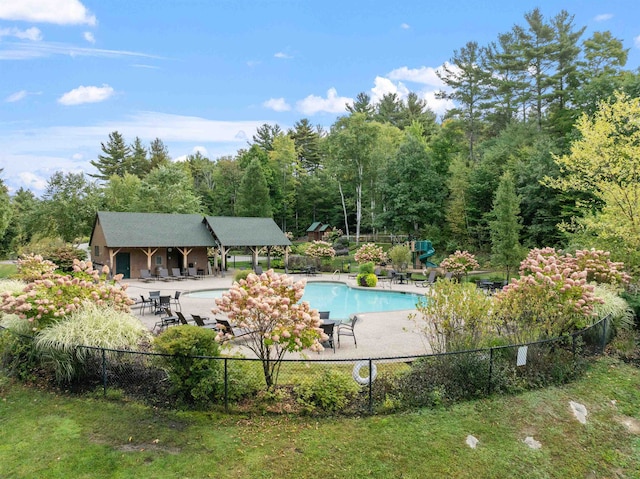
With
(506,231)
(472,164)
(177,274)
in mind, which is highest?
(472,164)

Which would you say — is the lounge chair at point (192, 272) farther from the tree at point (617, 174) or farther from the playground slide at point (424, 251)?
the tree at point (617, 174)

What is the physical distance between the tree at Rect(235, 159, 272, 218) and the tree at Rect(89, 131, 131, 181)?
26.7 meters

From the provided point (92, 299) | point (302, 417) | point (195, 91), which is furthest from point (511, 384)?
point (195, 91)

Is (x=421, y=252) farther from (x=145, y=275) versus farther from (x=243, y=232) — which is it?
(x=145, y=275)

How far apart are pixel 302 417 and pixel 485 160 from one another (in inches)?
1172

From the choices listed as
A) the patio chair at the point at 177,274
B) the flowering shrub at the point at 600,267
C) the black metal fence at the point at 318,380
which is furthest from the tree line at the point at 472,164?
the black metal fence at the point at 318,380

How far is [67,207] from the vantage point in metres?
31.6

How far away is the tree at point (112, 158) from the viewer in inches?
2341

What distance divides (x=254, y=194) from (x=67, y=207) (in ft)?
54.9

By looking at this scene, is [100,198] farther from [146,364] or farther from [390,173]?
[146,364]

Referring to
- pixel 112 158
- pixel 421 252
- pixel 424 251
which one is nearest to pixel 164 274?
pixel 421 252

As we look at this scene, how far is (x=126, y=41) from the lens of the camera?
621 inches

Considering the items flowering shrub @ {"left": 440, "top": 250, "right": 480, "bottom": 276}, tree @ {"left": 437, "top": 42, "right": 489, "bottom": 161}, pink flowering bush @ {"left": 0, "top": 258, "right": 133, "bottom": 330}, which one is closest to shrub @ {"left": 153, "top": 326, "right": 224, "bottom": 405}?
pink flowering bush @ {"left": 0, "top": 258, "right": 133, "bottom": 330}

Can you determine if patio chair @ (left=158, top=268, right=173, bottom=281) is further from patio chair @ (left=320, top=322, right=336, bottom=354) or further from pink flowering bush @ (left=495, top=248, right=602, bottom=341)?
pink flowering bush @ (left=495, top=248, right=602, bottom=341)
